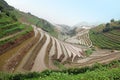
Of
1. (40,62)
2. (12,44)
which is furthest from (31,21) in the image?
(40,62)

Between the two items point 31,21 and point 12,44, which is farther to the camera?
point 31,21

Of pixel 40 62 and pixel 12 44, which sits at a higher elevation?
pixel 12 44

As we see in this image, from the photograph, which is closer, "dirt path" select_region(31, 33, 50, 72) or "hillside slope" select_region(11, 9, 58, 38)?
"dirt path" select_region(31, 33, 50, 72)

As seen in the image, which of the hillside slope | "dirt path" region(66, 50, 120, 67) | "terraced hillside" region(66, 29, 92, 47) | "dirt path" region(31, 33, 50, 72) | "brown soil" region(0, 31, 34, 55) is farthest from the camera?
the hillside slope

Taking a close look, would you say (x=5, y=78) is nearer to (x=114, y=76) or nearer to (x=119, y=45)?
(x=114, y=76)

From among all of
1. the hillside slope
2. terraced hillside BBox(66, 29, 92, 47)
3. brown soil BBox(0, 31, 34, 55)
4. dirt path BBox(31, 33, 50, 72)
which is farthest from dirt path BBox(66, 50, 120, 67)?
the hillside slope

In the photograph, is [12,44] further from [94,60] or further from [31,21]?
[31,21]

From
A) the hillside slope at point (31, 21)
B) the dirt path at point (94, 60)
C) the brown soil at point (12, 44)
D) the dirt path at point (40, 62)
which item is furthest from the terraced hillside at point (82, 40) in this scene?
the dirt path at point (40, 62)

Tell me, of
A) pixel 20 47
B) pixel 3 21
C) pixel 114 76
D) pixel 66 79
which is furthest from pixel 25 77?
pixel 3 21

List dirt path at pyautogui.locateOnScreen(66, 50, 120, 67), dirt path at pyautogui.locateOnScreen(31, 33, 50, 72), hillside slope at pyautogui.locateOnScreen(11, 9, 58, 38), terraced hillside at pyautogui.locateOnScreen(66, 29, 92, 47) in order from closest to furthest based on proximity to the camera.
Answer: dirt path at pyautogui.locateOnScreen(31, 33, 50, 72) → dirt path at pyautogui.locateOnScreen(66, 50, 120, 67) → terraced hillside at pyautogui.locateOnScreen(66, 29, 92, 47) → hillside slope at pyautogui.locateOnScreen(11, 9, 58, 38)

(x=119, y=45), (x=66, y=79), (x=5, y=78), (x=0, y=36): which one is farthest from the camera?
(x=119, y=45)

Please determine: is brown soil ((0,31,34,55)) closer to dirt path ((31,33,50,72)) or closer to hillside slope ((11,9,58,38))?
dirt path ((31,33,50,72))
